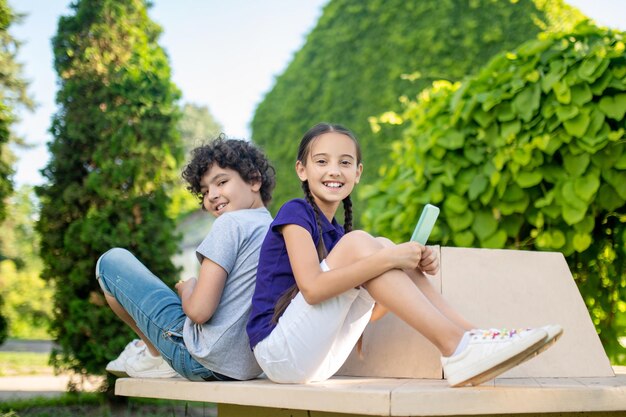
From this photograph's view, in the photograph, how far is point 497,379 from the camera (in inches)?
99.6

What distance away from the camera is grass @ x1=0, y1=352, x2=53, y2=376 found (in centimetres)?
724

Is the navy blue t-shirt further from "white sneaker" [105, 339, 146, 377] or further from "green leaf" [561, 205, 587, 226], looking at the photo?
Answer: "green leaf" [561, 205, 587, 226]

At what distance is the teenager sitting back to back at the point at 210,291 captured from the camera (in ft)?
8.19

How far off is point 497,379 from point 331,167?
0.93 meters

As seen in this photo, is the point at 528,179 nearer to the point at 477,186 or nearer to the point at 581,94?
the point at 477,186

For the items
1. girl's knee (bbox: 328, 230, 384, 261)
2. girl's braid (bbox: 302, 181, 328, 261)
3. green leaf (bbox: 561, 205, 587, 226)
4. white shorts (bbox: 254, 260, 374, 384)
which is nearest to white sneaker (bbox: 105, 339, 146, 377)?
white shorts (bbox: 254, 260, 374, 384)

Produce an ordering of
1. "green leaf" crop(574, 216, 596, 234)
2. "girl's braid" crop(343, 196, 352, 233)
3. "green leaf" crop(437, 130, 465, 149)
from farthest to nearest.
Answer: "green leaf" crop(437, 130, 465, 149) < "green leaf" crop(574, 216, 596, 234) < "girl's braid" crop(343, 196, 352, 233)

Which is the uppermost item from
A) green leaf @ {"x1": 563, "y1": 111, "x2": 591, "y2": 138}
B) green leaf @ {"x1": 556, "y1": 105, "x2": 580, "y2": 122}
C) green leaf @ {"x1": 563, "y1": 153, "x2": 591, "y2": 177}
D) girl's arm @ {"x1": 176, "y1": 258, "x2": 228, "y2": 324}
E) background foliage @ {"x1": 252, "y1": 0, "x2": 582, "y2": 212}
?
background foliage @ {"x1": 252, "y1": 0, "x2": 582, "y2": 212}

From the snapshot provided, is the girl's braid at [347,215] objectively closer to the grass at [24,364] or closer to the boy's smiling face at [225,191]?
the boy's smiling face at [225,191]

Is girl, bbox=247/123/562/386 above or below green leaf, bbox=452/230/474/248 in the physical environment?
below

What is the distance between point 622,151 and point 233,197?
5.51 ft

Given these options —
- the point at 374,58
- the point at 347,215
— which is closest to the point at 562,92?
the point at 347,215

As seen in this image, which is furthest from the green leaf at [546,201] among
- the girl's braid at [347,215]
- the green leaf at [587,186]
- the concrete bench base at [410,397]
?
the concrete bench base at [410,397]

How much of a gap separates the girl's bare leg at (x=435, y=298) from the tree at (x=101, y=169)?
2794 millimetres
